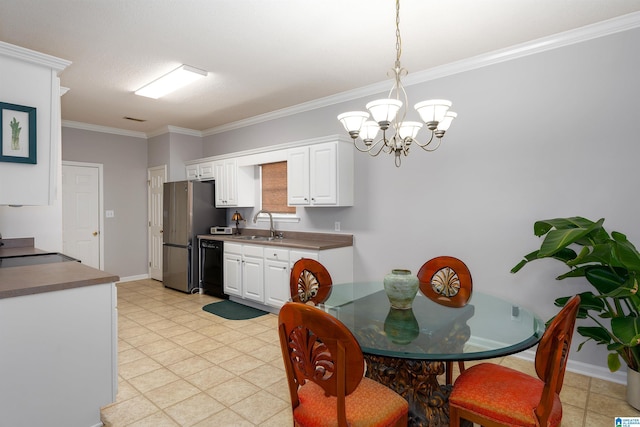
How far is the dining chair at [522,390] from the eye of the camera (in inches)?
55.8

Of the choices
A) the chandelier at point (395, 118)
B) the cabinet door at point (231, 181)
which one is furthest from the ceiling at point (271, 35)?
the cabinet door at point (231, 181)

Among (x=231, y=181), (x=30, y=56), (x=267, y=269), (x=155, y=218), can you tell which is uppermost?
(x=30, y=56)

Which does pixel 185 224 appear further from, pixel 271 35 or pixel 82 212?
pixel 271 35

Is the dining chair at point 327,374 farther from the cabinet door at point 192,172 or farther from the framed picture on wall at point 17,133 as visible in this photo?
the cabinet door at point 192,172

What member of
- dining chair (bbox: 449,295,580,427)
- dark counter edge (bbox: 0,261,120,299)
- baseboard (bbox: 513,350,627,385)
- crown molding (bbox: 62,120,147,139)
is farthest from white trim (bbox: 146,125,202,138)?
baseboard (bbox: 513,350,627,385)

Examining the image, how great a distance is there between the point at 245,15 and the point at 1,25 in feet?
6.17

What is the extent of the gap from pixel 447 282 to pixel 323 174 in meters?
1.96

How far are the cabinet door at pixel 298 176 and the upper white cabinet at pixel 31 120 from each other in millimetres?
2416

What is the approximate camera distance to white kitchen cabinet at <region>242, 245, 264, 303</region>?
4.58m

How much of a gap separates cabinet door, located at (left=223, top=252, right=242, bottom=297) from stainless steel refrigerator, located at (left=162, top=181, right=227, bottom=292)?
755 mm

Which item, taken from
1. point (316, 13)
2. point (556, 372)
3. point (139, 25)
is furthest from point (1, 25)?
point (556, 372)

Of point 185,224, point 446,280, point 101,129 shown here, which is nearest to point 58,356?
point 446,280

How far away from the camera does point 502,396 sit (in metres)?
1.61

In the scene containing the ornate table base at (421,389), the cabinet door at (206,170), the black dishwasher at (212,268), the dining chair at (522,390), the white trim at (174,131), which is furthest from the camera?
the white trim at (174,131)
